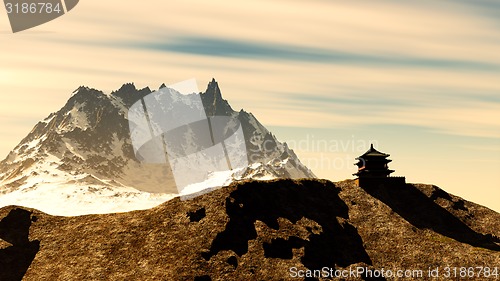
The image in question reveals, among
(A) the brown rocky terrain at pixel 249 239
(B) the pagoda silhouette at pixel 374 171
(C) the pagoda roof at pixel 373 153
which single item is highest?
(C) the pagoda roof at pixel 373 153

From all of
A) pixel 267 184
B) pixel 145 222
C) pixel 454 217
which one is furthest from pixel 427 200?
pixel 145 222

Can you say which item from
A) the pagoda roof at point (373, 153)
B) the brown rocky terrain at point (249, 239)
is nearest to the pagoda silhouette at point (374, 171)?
the pagoda roof at point (373, 153)

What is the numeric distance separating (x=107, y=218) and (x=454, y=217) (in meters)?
73.8

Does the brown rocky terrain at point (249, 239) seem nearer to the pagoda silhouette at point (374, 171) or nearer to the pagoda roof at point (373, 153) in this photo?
the pagoda silhouette at point (374, 171)

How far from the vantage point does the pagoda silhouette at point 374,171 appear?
13000 centimetres

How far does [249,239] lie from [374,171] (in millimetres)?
41865

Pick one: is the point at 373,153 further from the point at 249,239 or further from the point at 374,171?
the point at 249,239

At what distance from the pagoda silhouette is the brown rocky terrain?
6.34 meters

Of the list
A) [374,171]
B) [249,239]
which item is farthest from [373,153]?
[249,239]

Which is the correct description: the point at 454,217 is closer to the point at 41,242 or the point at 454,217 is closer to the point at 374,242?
the point at 374,242

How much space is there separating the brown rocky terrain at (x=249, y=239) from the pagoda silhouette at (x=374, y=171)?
6343 mm

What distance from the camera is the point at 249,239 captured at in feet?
335

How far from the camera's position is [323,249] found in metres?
102

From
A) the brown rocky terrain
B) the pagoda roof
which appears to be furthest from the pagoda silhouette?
the brown rocky terrain
